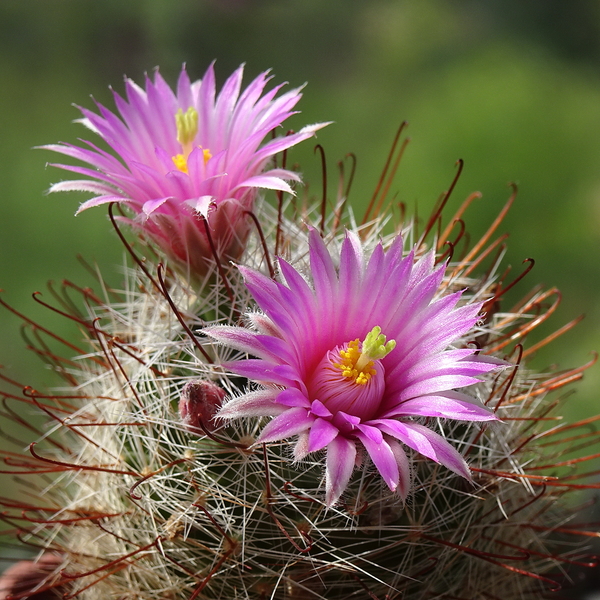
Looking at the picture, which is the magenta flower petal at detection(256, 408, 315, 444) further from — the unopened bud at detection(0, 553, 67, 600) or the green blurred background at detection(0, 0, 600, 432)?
the green blurred background at detection(0, 0, 600, 432)

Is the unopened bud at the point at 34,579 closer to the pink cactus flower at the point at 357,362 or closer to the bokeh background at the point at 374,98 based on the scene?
the pink cactus flower at the point at 357,362

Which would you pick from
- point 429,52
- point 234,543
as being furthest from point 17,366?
point 429,52

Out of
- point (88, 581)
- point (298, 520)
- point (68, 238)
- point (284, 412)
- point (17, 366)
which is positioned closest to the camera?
point (284, 412)

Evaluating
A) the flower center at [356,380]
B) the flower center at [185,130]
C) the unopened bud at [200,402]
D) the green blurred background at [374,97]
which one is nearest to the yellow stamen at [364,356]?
the flower center at [356,380]

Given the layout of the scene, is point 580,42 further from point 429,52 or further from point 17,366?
point 17,366

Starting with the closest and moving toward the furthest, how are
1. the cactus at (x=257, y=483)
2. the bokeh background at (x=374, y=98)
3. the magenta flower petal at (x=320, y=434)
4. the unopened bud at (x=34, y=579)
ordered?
the magenta flower petal at (x=320, y=434) → the cactus at (x=257, y=483) → the unopened bud at (x=34, y=579) → the bokeh background at (x=374, y=98)

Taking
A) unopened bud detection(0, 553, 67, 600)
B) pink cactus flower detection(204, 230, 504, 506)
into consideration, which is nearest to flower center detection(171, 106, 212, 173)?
pink cactus flower detection(204, 230, 504, 506)
